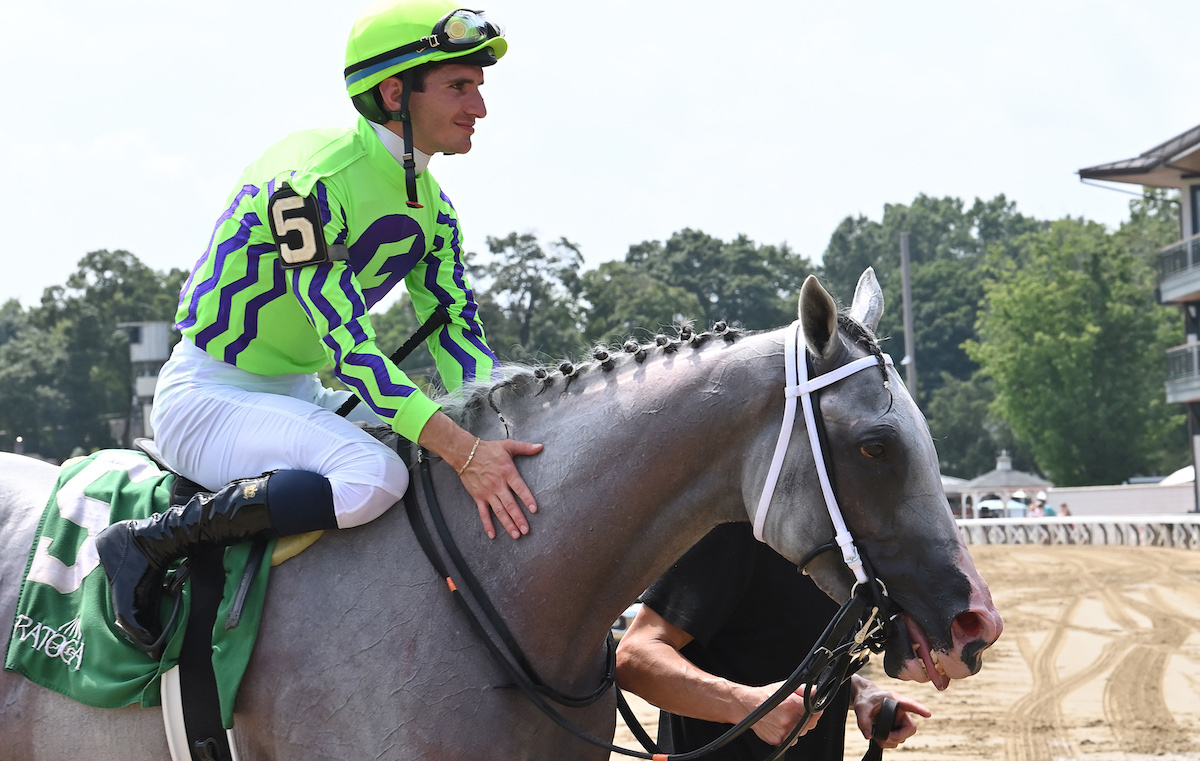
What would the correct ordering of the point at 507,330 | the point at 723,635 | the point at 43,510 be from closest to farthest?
the point at 43,510 → the point at 723,635 → the point at 507,330

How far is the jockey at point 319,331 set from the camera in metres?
2.75

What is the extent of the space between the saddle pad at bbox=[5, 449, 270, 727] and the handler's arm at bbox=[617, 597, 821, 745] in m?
1.07

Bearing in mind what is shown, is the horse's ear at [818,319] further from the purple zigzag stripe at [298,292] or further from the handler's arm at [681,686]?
the purple zigzag stripe at [298,292]

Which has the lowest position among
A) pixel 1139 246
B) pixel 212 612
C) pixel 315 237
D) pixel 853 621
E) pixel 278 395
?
pixel 1139 246

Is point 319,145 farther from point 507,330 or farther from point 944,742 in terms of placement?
point 507,330

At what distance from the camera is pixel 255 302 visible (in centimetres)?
298

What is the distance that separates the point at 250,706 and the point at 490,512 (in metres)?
0.71

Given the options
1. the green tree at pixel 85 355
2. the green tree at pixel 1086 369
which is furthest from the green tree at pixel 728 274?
the green tree at pixel 85 355

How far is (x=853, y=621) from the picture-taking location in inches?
102

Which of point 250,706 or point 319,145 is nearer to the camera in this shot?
point 250,706

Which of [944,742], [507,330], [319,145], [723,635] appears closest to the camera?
[319,145]

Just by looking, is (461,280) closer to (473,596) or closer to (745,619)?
(473,596)

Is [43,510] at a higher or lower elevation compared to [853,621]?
higher

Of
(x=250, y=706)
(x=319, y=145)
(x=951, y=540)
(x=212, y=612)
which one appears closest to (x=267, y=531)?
(x=212, y=612)
